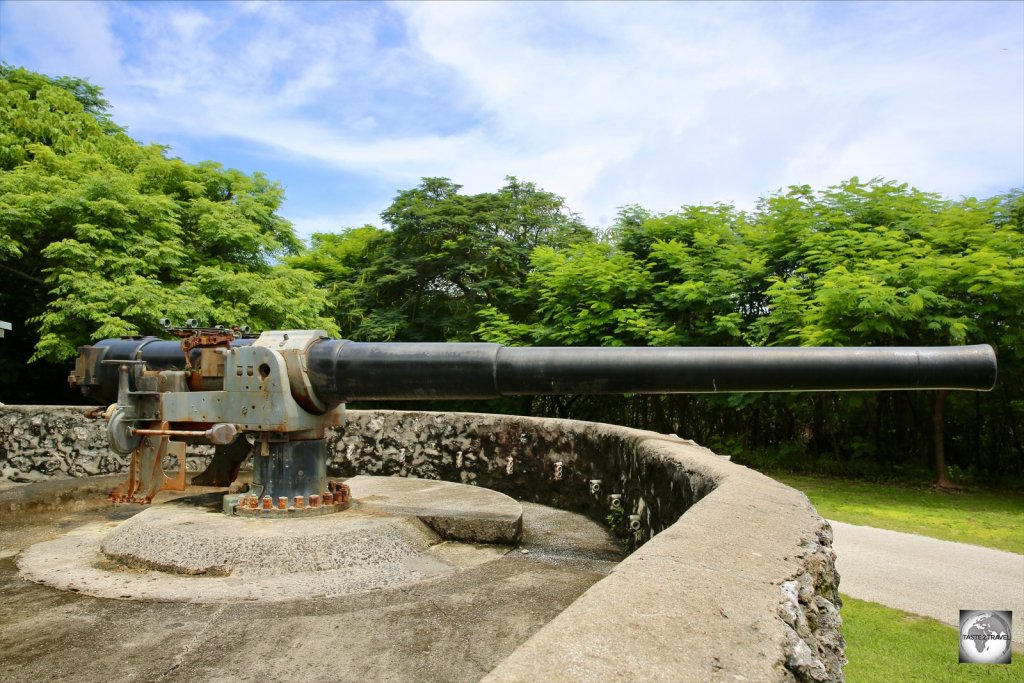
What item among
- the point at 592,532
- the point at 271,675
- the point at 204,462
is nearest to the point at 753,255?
the point at 592,532

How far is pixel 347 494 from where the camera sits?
615cm

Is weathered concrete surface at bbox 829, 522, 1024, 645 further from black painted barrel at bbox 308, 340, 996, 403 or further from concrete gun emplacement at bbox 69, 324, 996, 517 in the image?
concrete gun emplacement at bbox 69, 324, 996, 517

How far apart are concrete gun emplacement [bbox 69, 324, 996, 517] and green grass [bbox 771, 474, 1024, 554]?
4604mm

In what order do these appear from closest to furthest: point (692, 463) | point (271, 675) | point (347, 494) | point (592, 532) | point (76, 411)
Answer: point (271, 675), point (692, 463), point (347, 494), point (592, 532), point (76, 411)

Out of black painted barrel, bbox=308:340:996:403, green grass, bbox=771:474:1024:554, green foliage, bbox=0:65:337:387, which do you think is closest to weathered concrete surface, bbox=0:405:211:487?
green foliage, bbox=0:65:337:387

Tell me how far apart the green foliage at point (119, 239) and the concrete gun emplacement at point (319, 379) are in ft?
24.5

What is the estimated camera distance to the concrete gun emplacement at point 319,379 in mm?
4430

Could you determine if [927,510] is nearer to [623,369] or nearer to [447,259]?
[623,369]

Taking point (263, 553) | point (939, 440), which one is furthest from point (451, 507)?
point (939, 440)

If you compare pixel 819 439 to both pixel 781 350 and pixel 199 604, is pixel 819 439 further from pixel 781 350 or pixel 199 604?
pixel 199 604

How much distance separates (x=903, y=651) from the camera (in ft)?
15.1

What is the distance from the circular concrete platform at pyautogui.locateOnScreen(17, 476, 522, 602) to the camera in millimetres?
4746

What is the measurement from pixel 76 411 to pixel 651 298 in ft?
33.6

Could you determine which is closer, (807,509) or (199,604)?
(807,509)
